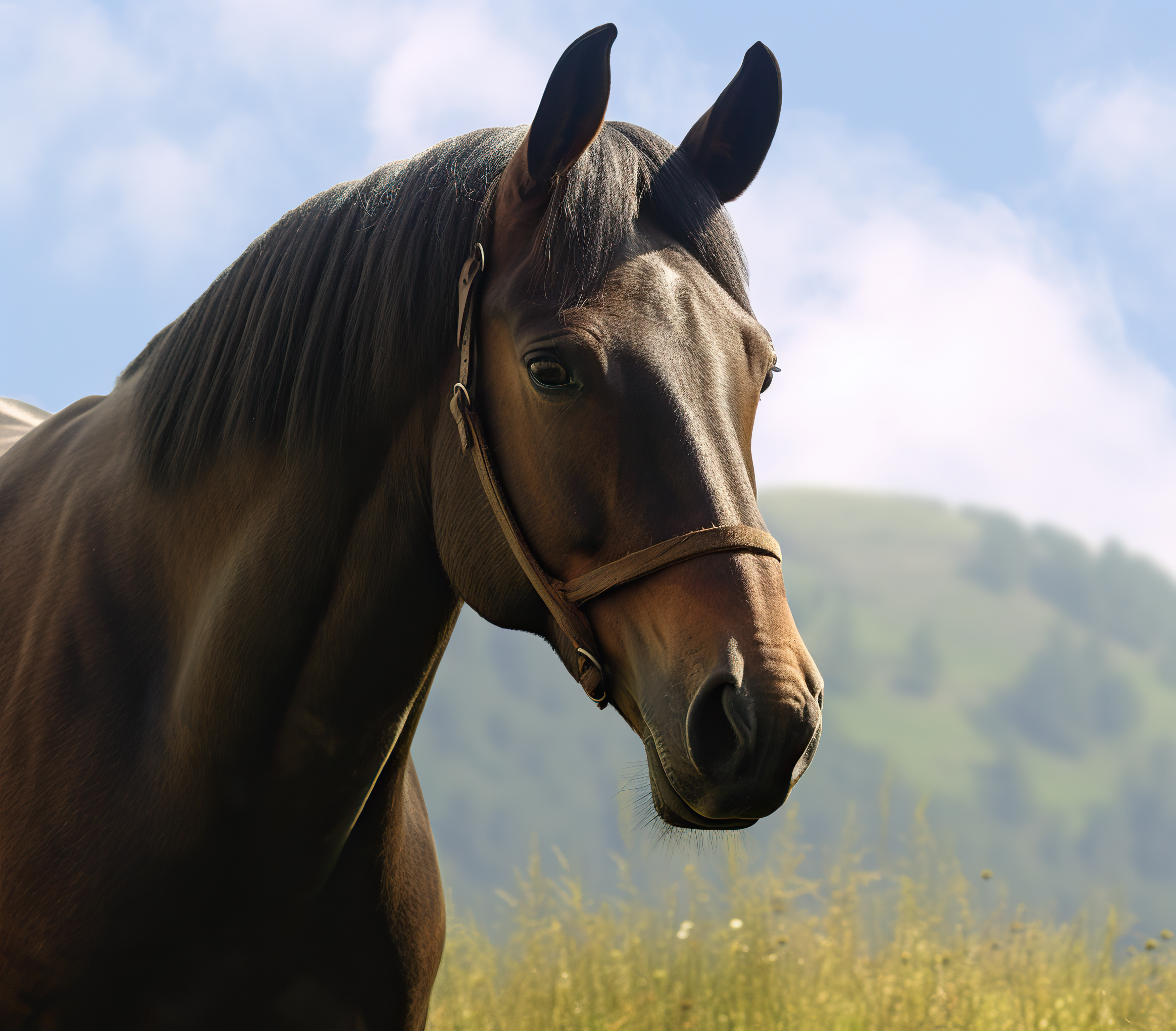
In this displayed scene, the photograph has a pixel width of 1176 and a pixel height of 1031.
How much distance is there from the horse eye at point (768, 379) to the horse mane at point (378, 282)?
0.53ft

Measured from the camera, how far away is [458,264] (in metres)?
2.09

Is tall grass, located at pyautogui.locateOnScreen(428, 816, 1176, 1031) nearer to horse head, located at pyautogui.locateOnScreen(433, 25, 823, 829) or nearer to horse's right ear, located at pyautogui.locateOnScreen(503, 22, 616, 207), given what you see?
horse head, located at pyautogui.locateOnScreen(433, 25, 823, 829)

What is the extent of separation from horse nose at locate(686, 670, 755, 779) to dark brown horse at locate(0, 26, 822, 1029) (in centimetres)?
7

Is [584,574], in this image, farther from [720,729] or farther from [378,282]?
[378,282]

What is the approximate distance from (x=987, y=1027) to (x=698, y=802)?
3856mm

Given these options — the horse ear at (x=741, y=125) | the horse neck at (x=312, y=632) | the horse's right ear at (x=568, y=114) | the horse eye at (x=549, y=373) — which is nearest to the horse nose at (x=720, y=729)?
the horse eye at (x=549, y=373)

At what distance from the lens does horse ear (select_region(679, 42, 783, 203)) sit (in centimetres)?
229

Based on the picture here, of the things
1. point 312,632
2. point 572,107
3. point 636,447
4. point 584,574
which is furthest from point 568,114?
point 312,632

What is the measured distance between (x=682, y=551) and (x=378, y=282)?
3.24 ft

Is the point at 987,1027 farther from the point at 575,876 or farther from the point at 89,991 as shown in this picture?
the point at 89,991

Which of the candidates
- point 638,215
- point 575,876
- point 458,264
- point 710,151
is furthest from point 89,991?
point 575,876

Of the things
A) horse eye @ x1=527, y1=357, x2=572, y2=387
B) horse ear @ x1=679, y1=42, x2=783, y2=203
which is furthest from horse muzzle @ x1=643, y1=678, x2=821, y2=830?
horse ear @ x1=679, y1=42, x2=783, y2=203

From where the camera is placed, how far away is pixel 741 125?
232cm

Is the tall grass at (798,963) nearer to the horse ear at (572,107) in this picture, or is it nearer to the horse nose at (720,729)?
the horse nose at (720,729)
